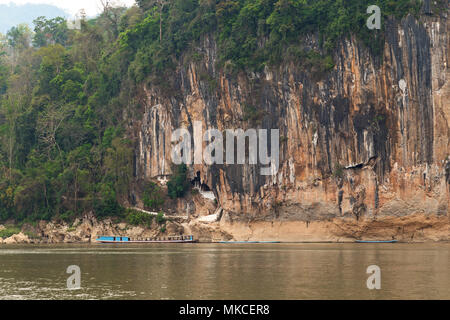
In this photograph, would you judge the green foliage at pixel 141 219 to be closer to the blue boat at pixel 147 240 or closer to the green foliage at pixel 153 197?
the green foliage at pixel 153 197

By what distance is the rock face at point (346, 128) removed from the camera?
144ft

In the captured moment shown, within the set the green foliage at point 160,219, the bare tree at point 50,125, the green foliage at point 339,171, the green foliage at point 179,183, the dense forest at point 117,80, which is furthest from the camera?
the bare tree at point 50,125

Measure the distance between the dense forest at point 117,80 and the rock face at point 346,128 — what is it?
3.90 ft

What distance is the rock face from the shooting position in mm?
43750

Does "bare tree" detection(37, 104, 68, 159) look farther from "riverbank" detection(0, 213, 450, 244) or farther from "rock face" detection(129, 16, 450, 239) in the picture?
"rock face" detection(129, 16, 450, 239)

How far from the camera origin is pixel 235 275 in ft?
82.0

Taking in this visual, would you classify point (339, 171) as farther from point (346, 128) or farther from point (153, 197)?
point (153, 197)

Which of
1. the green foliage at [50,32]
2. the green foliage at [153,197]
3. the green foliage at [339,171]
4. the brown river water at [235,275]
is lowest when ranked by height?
the brown river water at [235,275]

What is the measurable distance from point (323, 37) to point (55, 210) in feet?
81.6

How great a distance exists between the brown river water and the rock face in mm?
8509

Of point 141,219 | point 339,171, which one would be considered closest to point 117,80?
point 141,219

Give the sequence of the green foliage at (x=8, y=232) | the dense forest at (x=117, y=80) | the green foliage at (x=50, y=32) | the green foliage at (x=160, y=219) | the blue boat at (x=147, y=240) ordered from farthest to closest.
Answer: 1. the green foliage at (x=50, y=32)
2. the green foliage at (x=8, y=232)
3. the green foliage at (x=160, y=219)
4. the blue boat at (x=147, y=240)
5. the dense forest at (x=117, y=80)

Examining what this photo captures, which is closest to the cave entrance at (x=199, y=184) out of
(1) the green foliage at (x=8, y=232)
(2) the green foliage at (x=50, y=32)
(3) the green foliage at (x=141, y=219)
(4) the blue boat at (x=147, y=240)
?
(4) the blue boat at (x=147, y=240)

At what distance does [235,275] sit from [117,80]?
121 feet
